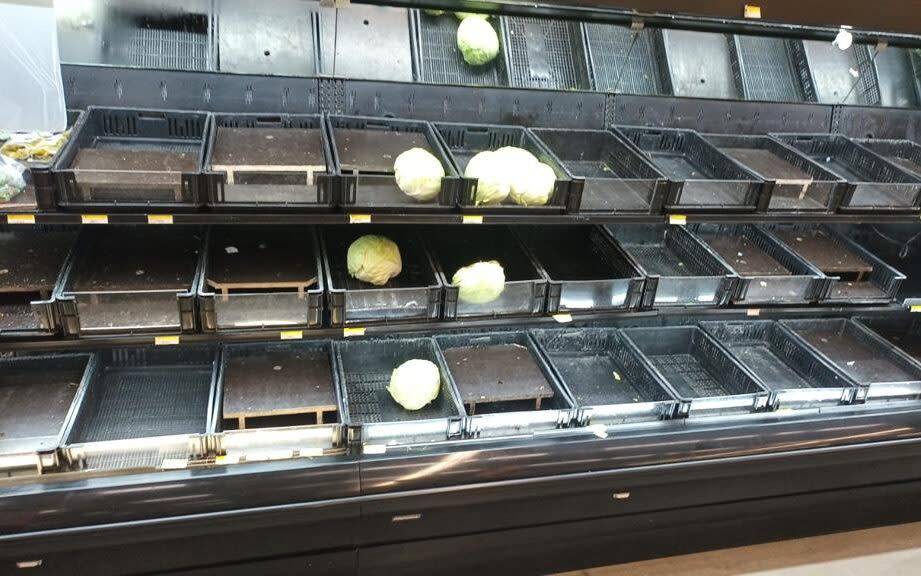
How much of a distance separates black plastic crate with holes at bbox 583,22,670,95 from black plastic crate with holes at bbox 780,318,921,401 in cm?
137

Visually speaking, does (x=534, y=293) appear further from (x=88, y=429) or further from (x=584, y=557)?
(x=88, y=429)

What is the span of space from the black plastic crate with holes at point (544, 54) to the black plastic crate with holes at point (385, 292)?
94 cm

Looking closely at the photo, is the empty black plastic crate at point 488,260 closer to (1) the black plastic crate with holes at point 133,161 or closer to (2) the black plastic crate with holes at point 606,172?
(2) the black plastic crate with holes at point 606,172

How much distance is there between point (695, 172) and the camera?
3070 millimetres

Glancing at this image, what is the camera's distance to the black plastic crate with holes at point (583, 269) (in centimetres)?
273

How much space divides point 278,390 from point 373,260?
0.62 m

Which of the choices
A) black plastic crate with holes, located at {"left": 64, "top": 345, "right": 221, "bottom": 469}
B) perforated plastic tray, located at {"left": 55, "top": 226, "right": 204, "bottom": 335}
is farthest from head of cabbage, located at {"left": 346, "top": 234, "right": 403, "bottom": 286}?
black plastic crate with holes, located at {"left": 64, "top": 345, "right": 221, "bottom": 469}

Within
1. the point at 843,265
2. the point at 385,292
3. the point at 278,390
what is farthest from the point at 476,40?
the point at 843,265

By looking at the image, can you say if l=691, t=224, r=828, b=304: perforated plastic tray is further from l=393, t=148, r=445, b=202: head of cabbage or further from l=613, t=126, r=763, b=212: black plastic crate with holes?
l=393, t=148, r=445, b=202: head of cabbage

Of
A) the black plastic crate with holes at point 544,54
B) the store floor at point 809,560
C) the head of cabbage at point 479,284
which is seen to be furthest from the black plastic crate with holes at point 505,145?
the store floor at point 809,560

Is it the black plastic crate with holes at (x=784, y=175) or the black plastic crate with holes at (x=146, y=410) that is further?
the black plastic crate with holes at (x=784, y=175)

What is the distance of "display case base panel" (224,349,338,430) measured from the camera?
2.55m

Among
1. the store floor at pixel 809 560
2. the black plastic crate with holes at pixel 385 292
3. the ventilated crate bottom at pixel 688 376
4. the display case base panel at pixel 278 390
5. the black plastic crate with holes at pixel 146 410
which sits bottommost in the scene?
the store floor at pixel 809 560

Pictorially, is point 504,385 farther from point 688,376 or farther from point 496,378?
point 688,376
